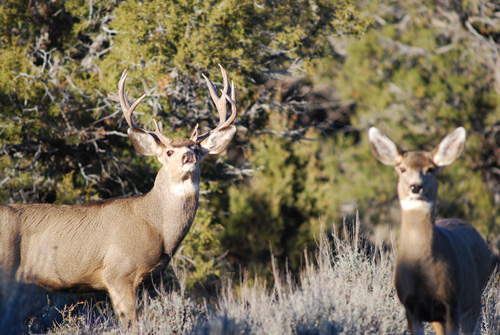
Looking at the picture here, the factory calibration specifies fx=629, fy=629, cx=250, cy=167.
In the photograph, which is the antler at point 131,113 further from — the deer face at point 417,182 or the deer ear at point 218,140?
the deer face at point 417,182

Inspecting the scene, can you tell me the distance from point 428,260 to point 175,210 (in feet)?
10.00

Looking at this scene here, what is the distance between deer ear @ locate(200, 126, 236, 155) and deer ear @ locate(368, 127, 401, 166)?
8.65 ft

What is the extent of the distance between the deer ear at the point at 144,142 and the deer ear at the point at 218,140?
55 centimetres

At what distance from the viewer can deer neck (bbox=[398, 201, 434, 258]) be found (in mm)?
4883

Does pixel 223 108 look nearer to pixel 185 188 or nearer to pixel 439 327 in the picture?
pixel 185 188

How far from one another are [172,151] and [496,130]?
576 inches

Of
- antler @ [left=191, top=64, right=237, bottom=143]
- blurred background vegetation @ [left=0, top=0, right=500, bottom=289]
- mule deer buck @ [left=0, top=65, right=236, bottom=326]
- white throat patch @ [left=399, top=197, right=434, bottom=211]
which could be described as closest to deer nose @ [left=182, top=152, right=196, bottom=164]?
mule deer buck @ [left=0, top=65, right=236, bottom=326]

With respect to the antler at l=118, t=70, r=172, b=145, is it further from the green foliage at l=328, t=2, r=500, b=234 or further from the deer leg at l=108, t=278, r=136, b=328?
the green foliage at l=328, t=2, r=500, b=234

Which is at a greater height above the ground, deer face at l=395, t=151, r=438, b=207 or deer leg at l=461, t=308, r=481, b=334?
deer face at l=395, t=151, r=438, b=207

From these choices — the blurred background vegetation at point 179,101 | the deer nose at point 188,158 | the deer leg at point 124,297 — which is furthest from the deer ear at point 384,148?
the deer leg at point 124,297

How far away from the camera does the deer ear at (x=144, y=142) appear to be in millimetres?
7160

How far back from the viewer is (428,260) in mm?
4867

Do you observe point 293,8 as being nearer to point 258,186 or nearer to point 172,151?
point 172,151

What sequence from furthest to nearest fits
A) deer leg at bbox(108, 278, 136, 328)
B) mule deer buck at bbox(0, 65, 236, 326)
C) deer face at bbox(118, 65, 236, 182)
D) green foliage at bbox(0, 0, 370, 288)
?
green foliage at bbox(0, 0, 370, 288) → deer face at bbox(118, 65, 236, 182) → mule deer buck at bbox(0, 65, 236, 326) → deer leg at bbox(108, 278, 136, 328)
